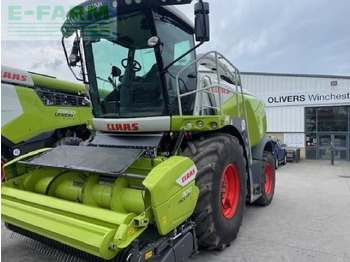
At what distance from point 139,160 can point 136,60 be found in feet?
4.00

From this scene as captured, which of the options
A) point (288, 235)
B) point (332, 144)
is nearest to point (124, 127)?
point (288, 235)

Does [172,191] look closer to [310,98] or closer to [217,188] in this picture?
[217,188]

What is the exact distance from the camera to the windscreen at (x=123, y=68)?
3.46m

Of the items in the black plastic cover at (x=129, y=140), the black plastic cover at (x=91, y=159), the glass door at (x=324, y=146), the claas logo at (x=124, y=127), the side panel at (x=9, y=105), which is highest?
the side panel at (x=9, y=105)

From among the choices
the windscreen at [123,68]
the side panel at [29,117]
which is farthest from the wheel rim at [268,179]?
the side panel at [29,117]

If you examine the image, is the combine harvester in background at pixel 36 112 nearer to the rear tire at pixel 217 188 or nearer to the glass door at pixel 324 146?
the rear tire at pixel 217 188

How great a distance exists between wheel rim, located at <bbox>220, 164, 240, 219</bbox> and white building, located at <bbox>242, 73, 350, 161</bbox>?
1361cm

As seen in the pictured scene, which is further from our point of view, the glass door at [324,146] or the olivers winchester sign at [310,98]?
the glass door at [324,146]

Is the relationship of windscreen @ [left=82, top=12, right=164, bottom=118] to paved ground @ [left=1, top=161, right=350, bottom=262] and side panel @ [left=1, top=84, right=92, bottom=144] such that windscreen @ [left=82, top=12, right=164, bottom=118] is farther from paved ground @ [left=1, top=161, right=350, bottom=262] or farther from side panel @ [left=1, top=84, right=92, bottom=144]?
side panel @ [left=1, top=84, right=92, bottom=144]

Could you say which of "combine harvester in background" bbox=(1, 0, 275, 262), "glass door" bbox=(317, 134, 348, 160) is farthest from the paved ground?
"glass door" bbox=(317, 134, 348, 160)

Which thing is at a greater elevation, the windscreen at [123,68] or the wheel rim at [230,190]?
the windscreen at [123,68]

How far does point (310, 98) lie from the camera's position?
15766 mm

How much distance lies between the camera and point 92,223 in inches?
100

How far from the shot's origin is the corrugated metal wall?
1590 centimetres
